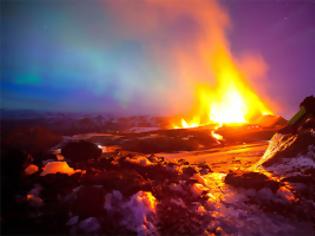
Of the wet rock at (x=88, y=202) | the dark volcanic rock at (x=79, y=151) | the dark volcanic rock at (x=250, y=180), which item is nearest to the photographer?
the wet rock at (x=88, y=202)

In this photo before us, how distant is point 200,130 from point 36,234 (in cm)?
2663

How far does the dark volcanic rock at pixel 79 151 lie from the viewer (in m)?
8.65

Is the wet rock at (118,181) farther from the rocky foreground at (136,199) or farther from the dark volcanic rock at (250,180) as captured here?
the dark volcanic rock at (250,180)

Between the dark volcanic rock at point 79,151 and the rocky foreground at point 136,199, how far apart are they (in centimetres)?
4

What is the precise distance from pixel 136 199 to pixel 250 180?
4.00 m

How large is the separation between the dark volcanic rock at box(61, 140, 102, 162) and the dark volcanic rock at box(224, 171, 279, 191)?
5.00 meters

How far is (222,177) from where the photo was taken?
9.72 m

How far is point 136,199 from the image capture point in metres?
6.48

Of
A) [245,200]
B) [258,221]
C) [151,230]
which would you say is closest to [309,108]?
[245,200]

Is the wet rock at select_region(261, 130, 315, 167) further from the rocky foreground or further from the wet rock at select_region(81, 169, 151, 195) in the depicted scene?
the wet rock at select_region(81, 169, 151, 195)

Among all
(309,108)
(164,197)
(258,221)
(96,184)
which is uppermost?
(309,108)

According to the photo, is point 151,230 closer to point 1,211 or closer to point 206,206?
point 206,206

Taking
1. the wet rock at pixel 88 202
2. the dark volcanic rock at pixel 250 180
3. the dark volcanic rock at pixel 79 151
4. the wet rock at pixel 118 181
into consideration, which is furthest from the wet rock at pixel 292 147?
the wet rock at pixel 88 202

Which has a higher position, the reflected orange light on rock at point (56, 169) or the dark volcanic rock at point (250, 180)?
the reflected orange light on rock at point (56, 169)
